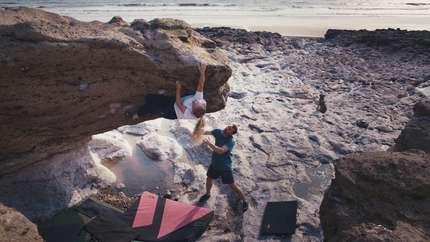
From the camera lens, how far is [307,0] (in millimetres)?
40125

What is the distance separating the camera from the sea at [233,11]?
25344mm

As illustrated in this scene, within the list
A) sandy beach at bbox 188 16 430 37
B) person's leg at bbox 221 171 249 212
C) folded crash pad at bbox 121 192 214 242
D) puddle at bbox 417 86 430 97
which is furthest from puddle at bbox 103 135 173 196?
sandy beach at bbox 188 16 430 37

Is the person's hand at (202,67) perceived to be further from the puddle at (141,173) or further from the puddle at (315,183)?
the puddle at (315,183)

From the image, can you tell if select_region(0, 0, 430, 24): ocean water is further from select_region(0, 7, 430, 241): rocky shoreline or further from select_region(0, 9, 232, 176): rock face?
select_region(0, 9, 232, 176): rock face

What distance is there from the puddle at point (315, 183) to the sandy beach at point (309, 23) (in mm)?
14982

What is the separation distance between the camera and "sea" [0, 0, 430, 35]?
2534cm

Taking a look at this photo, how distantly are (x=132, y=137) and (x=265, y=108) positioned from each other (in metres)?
3.71

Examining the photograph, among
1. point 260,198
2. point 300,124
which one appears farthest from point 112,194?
point 300,124

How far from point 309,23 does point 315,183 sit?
21.1 m

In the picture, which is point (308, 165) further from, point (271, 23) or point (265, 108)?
point (271, 23)

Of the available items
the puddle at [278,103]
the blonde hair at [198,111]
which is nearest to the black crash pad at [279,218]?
the blonde hair at [198,111]

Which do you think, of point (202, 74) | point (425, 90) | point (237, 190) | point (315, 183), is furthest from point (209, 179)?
point (425, 90)

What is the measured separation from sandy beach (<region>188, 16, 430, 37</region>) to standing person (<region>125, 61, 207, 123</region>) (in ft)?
55.4

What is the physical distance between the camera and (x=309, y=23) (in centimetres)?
2481
